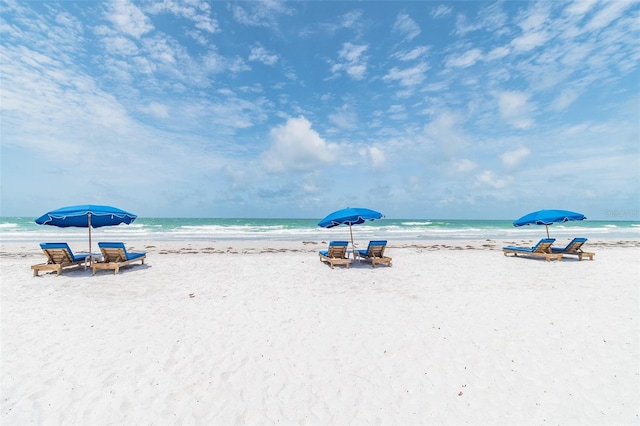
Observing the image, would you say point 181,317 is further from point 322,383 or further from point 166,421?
point 322,383

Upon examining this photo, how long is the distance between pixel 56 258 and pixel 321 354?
957cm

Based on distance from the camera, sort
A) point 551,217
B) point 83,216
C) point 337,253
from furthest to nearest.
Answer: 1. point 551,217
2. point 337,253
3. point 83,216

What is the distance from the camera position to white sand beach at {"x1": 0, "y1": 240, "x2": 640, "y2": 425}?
3148 mm

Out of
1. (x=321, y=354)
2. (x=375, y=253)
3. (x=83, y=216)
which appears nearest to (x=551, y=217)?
→ (x=375, y=253)

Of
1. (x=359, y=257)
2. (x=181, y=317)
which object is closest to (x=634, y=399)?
(x=181, y=317)

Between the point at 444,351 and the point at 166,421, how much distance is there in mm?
3494

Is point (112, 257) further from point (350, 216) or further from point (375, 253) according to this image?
point (375, 253)

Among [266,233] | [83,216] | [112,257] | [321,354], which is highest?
[83,216]

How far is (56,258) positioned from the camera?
9352 millimetres

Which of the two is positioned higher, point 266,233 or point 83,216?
point 83,216

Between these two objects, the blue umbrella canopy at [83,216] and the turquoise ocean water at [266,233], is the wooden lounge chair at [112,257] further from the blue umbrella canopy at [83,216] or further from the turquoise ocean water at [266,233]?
the turquoise ocean water at [266,233]

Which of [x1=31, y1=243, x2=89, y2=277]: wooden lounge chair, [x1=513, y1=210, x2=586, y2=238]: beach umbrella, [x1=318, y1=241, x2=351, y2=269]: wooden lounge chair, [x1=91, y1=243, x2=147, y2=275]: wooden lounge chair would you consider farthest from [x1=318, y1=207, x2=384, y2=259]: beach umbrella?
[x1=31, y1=243, x2=89, y2=277]: wooden lounge chair

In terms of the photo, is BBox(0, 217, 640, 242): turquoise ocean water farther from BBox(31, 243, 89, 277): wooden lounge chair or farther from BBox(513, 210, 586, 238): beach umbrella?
BBox(31, 243, 89, 277): wooden lounge chair

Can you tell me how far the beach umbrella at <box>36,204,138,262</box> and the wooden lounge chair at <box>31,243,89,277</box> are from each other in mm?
601
